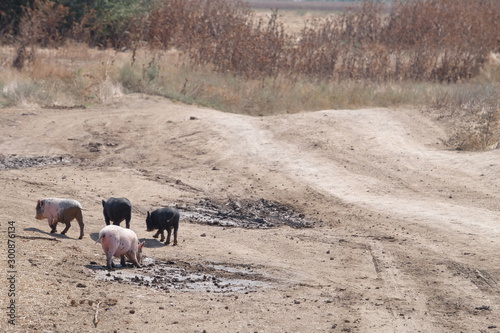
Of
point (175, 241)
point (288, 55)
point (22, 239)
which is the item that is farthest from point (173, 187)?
point (288, 55)

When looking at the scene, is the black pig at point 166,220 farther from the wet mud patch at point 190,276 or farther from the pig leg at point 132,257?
the pig leg at point 132,257

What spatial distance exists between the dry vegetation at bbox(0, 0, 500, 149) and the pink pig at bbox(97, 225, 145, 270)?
417 inches

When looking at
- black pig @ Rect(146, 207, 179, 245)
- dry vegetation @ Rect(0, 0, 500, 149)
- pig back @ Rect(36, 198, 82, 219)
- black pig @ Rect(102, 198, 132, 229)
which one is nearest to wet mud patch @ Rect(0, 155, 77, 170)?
dry vegetation @ Rect(0, 0, 500, 149)

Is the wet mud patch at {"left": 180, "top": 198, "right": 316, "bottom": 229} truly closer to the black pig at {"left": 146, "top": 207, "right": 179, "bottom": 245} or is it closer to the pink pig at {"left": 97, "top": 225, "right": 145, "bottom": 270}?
the black pig at {"left": 146, "top": 207, "right": 179, "bottom": 245}

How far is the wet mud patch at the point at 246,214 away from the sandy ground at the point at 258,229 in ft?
0.48

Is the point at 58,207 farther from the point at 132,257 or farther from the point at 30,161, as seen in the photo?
the point at 30,161

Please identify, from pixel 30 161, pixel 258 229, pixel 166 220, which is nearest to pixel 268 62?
pixel 30 161

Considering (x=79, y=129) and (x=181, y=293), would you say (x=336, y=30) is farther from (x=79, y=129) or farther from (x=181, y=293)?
(x=181, y=293)

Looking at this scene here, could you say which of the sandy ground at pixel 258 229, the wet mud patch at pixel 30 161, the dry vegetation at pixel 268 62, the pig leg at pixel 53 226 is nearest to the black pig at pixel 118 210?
the sandy ground at pixel 258 229

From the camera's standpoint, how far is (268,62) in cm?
2534

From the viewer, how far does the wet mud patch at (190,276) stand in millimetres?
9641

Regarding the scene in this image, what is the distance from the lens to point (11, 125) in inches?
754

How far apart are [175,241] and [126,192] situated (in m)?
3.34

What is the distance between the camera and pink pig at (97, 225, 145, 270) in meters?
9.81
